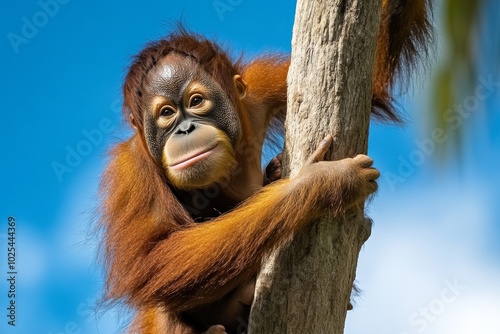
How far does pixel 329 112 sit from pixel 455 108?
0.58 metres

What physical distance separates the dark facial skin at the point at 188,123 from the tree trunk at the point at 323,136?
0.62 metres

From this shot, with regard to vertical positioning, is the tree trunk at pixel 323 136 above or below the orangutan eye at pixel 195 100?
below

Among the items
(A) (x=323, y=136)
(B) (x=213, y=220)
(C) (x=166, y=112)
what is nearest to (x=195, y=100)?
(C) (x=166, y=112)

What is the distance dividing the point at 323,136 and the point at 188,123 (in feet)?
3.12

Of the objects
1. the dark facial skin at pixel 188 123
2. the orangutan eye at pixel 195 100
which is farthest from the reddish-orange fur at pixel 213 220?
the orangutan eye at pixel 195 100

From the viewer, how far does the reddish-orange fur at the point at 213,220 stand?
10.7 ft

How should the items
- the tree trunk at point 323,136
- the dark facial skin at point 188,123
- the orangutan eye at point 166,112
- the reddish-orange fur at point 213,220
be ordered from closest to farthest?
Result: the tree trunk at point 323,136
the reddish-orange fur at point 213,220
the dark facial skin at point 188,123
the orangutan eye at point 166,112

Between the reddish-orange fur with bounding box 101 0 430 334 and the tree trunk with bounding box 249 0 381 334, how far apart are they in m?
0.14

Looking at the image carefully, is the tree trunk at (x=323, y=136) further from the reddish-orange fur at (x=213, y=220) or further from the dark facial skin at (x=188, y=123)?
the dark facial skin at (x=188, y=123)

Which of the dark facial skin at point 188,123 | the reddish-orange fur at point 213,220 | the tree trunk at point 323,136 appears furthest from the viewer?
the dark facial skin at point 188,123

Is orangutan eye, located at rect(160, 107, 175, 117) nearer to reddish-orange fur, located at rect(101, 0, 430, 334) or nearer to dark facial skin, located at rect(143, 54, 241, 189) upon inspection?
dark facial skin, located at rect(143, 54, 241, 189)

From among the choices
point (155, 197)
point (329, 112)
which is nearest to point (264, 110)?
point (155, 197)

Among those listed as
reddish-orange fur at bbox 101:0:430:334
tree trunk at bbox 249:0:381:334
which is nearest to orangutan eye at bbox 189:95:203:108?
reddish-orange fur at bbox 101:0:430:334

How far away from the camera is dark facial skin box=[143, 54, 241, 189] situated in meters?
3.71
